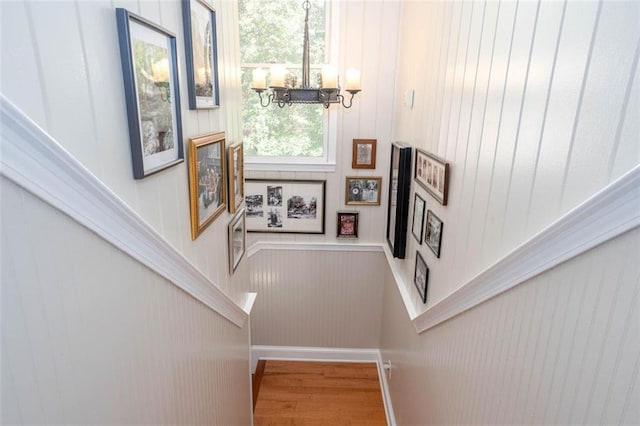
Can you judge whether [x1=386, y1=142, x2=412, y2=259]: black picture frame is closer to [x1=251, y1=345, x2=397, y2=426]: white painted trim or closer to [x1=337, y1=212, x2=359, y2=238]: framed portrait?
[x1=337, y1=212, x2=359, y2=238]: framed portrait

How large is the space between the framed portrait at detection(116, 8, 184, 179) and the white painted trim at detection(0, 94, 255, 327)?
149 mm

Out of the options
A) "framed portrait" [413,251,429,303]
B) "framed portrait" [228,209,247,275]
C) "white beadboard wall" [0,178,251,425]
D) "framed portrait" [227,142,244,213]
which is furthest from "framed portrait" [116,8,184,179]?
"framed portrait" [413,251,429,303]

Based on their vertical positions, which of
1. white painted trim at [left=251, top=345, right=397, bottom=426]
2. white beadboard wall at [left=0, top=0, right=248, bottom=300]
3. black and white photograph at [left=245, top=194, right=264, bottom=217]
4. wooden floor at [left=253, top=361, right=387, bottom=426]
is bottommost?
wooden floor at [left=253, top=361, right=387, bottom=426]

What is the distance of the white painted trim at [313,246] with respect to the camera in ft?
11.5

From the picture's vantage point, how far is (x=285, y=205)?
3447 millimetres

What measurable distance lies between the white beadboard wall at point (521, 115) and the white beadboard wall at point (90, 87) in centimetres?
104

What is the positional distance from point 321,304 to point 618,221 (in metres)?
3.13

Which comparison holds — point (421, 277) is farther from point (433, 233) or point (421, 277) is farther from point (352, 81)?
point (352, 81)

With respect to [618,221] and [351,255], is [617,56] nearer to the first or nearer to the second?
[618,221]

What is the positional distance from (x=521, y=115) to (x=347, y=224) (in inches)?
94.1

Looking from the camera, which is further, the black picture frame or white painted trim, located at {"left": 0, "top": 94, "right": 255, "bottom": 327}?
the black picture frame

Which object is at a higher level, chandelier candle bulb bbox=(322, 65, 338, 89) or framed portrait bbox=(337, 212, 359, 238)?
chandelier candle bulb bbox=(322, 65, 338, 89)

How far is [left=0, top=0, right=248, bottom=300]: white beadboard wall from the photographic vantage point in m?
0.60

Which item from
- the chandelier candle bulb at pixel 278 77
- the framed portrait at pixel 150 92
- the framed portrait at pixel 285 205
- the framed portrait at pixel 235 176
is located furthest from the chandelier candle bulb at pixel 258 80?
the framed portrait at pixel 150 92
